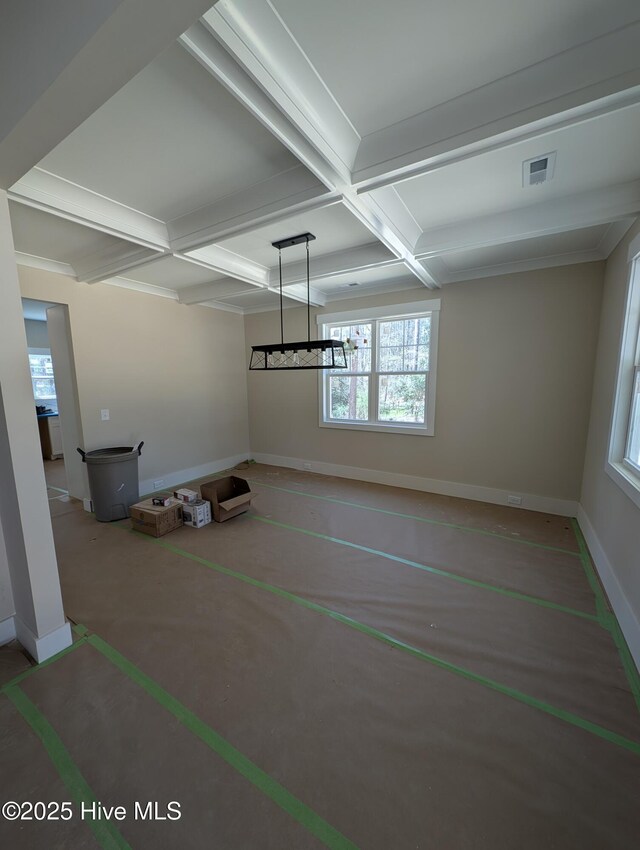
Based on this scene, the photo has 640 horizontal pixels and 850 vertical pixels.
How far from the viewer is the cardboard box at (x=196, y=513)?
11.6 feet

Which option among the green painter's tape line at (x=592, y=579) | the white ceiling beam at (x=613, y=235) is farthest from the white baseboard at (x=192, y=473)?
the white ceiling beam at (x=613, y=235)

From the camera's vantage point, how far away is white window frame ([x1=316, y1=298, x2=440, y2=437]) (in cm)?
426

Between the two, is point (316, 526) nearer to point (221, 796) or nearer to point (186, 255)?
point (221, 796)

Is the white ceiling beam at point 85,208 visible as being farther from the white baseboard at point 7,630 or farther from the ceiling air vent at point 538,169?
the ceiling air vent at point 538,169

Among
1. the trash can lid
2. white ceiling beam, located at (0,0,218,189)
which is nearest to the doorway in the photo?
the trash can lid

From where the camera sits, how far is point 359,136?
6.05 feet

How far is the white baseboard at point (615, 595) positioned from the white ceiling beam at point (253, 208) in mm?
3163

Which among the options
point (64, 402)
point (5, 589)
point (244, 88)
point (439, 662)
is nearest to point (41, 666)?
point (5, 589)

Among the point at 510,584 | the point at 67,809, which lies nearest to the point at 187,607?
the point at 67,809

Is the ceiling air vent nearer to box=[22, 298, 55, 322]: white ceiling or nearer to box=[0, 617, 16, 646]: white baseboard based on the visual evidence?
box=[0, 617, 16, 646]: white baseboard

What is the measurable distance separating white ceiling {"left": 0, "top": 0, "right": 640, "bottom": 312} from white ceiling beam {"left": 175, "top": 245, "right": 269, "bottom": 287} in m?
0.04

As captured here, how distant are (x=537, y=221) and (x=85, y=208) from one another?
3.42 meters

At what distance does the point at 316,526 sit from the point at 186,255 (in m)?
2.98

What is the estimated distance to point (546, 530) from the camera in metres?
3.37
